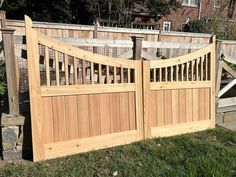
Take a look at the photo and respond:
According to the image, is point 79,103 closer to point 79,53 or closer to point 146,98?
point 79,53

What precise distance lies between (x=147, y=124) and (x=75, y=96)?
51.4 inches

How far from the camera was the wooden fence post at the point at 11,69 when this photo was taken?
4.10 metres

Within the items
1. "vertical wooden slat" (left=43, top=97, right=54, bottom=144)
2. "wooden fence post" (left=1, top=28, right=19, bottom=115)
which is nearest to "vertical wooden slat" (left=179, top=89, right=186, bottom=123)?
"vertical wooden slat" (left=43, top=97, right=54, bottom=144)

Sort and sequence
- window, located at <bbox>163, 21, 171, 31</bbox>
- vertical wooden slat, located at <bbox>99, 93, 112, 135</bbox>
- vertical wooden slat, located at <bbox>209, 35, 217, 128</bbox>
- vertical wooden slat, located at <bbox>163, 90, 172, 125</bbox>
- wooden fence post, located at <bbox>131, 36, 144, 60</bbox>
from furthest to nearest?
window, located at <bbox>163, 21, 171, 31</bbox>
vertical wooden slat, located at <bbox>209, 35, 217, 128</bbox>
vertical wooden slat, located at <bbox>163, 90, 172, 125</bbox>
wooden fence post, located at <bbox>131, 36, 144, 60</bbox>
vertical wooden slat, located at <bbox>99, 93, 112, 135</bbox>

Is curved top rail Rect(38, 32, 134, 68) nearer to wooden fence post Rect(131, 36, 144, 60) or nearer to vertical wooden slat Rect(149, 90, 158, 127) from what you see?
wooden fence post Rect(131, 36, 144, 60)

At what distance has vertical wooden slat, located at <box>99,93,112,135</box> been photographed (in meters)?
4.60

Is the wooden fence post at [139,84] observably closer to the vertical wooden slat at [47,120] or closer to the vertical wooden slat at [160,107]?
the vertical wooden slat at [160,107]

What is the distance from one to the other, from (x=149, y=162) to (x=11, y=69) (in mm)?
2192

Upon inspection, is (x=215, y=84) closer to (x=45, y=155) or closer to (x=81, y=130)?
(x=81, y=130)

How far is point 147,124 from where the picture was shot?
500 cm

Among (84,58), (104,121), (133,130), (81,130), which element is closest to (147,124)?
(133,130)

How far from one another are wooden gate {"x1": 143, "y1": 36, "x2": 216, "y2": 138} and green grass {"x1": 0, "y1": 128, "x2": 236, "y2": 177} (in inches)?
15.0

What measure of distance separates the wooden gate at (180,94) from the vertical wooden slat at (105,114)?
639 millimetres

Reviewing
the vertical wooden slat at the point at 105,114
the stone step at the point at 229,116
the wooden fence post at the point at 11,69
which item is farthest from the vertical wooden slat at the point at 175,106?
the wooden fence post at the point at 11,69
